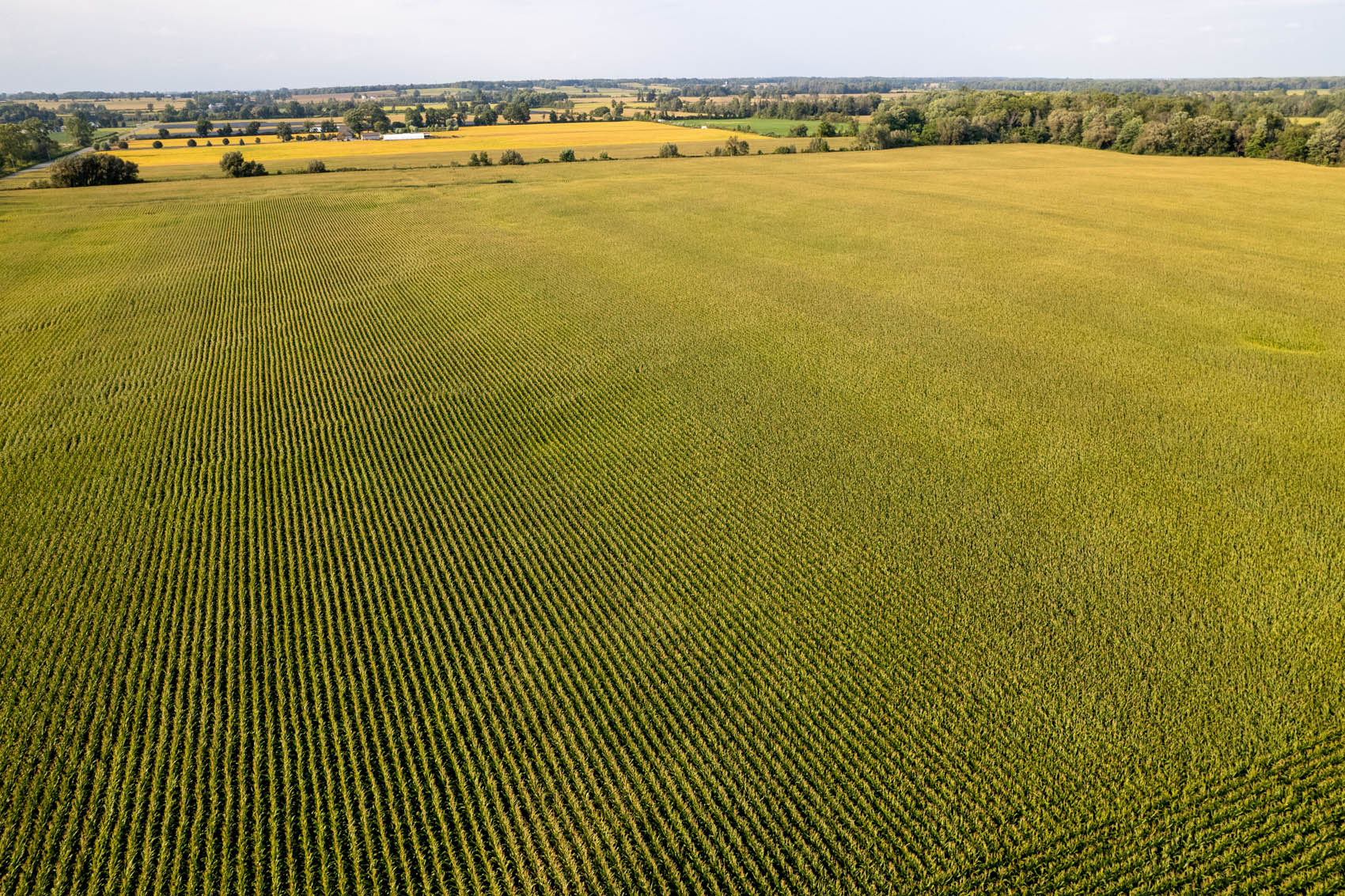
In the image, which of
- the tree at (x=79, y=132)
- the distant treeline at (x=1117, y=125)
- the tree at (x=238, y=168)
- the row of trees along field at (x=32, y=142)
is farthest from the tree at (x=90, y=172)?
the distant treeline at (x=1117, y=125)

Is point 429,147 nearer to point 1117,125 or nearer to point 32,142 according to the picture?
point 32,142

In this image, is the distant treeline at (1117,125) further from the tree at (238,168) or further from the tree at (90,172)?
the tree at (90,172)

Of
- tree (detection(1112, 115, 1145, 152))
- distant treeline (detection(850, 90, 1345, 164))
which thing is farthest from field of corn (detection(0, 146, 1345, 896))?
tree (detection(1112, 115, 1145, 152))

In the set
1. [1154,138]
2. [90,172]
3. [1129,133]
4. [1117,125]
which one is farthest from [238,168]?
[1117,125]

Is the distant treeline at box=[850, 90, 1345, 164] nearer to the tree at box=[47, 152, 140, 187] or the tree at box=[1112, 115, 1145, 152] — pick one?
the tree at box=[1112, 115, 1145, 152]

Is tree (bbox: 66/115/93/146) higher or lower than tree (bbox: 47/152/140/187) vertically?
higher
